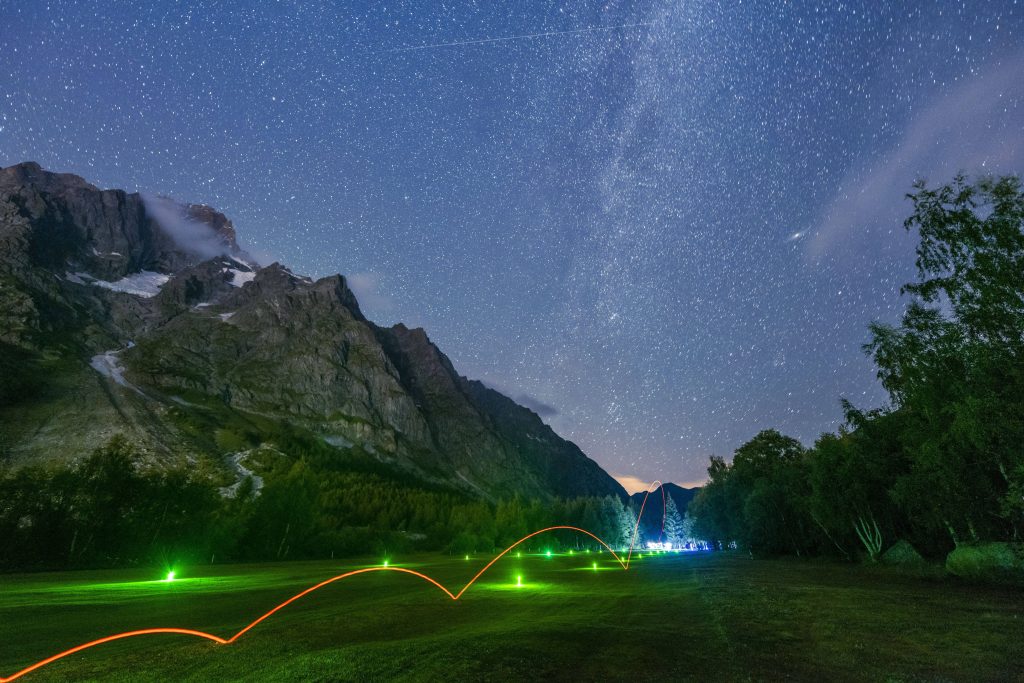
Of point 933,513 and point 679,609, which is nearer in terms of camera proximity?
point 679,609

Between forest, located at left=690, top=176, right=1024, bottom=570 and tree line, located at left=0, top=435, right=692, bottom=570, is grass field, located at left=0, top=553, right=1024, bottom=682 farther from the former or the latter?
tree line, located at left=0, top=435, right=692, bottom=570

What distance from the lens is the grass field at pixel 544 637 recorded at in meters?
12.0

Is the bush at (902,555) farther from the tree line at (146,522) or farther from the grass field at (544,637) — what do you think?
the tree line at (146,522)

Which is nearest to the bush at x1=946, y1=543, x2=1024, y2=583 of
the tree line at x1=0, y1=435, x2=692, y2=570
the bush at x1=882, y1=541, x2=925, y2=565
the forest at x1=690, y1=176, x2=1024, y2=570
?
the forest at x1=690, y1=176, x2=1024, y2=570

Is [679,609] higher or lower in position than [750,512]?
lower

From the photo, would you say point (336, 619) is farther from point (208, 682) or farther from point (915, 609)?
point (915, 609)

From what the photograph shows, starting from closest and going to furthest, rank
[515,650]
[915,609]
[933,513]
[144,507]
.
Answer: [515,650]
[915,609]
[933,513]
[144,507]

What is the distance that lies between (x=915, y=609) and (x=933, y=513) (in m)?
27.5

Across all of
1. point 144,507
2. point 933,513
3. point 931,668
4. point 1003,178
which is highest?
point 1003,178

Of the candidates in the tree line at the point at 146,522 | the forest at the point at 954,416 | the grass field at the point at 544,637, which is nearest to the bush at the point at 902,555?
the forest at the point at 954,416

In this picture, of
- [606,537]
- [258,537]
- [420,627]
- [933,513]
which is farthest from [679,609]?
[606,537]

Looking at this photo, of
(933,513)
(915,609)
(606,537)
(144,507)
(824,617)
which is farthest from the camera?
(606,537)

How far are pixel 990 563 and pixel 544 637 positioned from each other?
114 ft

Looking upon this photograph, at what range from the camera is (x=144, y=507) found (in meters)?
75.5
